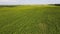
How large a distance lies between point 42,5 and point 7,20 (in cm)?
22

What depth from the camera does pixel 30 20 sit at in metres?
0.46

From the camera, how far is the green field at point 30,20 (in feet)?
1.42

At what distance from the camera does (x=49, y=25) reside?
1.46 feet

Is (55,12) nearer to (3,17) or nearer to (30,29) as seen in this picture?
(30,29)

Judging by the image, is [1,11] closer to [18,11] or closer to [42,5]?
[18,11]

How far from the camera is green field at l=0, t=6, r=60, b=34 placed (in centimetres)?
43

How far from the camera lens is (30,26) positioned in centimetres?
45

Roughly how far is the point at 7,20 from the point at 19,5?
0.11 metres

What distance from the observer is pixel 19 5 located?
0.49 m
